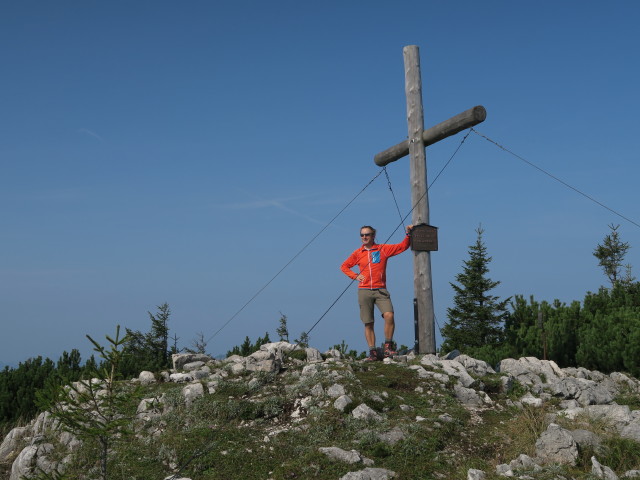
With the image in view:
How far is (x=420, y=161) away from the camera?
44.2 ft

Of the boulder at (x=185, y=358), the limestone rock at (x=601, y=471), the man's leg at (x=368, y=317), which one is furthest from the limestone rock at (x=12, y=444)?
the limestone rock at (x=601, y=471)

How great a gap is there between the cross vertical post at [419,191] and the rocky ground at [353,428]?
1.79m

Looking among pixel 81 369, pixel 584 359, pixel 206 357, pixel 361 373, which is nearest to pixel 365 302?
pixel 361 373

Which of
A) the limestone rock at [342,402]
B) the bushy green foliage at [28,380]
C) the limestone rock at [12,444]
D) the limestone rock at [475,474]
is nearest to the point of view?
the limestone rock at [475,474]

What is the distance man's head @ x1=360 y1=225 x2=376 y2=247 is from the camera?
1223 centimetres

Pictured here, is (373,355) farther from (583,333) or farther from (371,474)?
(583,333)

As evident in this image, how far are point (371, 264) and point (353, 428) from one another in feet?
15.8

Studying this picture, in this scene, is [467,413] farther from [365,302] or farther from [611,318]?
[611,318]

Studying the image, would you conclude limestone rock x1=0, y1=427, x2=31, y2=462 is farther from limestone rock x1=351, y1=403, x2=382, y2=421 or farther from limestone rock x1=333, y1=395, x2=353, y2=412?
limestone rock x1=351, y1=403, x2=382, y2=421

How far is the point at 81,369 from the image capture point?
13656 mm

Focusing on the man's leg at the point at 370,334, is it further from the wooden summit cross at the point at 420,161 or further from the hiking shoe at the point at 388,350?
the wooden summit cross at the point at 420,161

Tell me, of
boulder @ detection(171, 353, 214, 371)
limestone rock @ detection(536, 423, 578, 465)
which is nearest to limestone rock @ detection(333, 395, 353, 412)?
limestone rock @ detection(536, 423, 578, 465)

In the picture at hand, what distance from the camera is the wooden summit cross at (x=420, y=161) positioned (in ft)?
42.5

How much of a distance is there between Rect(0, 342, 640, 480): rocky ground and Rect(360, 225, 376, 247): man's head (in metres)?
2.62
